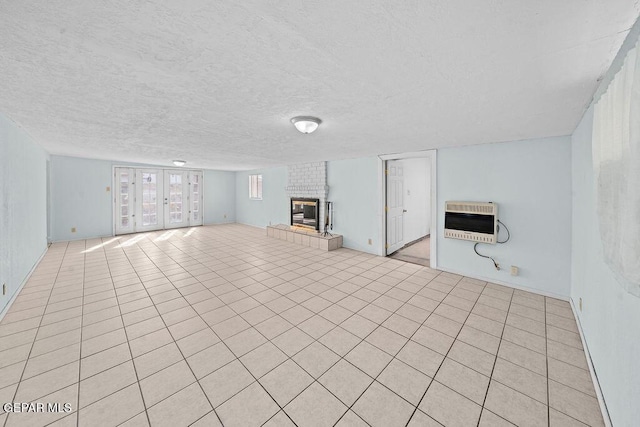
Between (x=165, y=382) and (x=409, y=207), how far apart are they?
5.85 meters

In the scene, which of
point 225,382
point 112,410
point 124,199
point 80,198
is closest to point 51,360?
point 112,410

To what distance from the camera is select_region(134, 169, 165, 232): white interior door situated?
301 inches

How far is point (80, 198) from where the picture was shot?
6.46 metres

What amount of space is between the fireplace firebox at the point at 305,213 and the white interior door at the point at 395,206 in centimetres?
186

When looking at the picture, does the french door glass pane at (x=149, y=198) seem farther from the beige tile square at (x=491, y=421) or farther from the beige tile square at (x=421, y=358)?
the beige tile square at (x=491, y=421)

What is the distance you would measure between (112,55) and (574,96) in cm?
344

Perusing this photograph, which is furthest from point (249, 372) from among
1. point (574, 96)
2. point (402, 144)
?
point (402, 144)

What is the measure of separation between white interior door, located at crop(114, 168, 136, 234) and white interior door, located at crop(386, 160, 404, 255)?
768cm

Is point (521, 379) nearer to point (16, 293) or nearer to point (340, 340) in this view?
point (340, 340)

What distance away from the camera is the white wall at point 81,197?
20.1 ft

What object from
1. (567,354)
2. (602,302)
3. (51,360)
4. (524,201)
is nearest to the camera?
(602,302)

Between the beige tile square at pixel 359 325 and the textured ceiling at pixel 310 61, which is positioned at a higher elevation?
the textured ceiling at pixel 310 61

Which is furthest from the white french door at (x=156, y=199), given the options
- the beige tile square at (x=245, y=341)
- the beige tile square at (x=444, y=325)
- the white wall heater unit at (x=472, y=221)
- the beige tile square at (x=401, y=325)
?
the beige tile square at (x=444, y=325)

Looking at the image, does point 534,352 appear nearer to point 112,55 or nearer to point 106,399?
point 106,399
